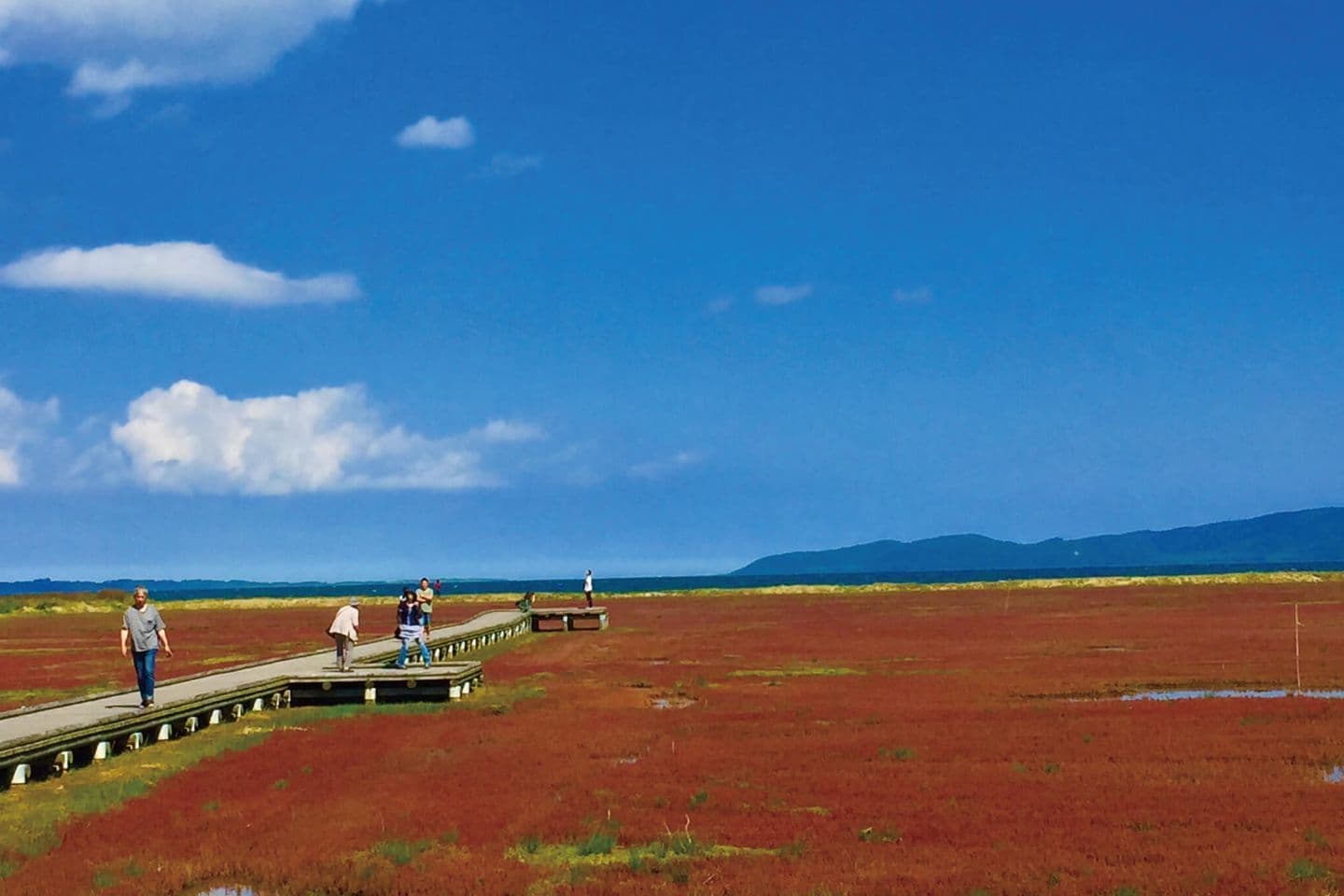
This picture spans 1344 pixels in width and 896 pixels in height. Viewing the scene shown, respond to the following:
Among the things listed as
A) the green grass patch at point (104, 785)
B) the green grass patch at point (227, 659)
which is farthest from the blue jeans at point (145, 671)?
the green grass patch at point (227, 659)

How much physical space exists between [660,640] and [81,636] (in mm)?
33818

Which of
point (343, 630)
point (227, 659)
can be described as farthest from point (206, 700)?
point (227, 659)

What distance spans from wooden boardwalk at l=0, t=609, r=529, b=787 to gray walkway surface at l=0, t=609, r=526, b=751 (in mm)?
19

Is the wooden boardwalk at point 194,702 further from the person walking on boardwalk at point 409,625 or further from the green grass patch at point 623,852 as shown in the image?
the green grass patch at point 623,852

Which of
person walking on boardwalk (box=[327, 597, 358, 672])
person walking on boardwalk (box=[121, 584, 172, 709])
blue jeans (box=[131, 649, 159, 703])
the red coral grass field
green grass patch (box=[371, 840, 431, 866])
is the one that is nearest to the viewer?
the red coral grass field

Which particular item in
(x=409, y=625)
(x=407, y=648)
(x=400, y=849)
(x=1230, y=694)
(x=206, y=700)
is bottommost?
(x=1230, y=694)

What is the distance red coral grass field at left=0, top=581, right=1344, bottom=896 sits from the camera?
43.2 ft

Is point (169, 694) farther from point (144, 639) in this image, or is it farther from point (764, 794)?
point (764, 794)

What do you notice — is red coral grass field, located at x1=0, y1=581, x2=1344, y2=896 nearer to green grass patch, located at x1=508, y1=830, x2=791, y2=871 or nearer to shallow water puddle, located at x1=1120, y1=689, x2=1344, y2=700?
green grass patch, located at x1=508, y1=830, x2=791, y2=871

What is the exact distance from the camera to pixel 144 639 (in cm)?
2302

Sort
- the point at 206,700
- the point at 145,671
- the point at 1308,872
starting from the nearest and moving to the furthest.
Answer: the point at 1308,872 < the point at 145,671 < the point at 206,700

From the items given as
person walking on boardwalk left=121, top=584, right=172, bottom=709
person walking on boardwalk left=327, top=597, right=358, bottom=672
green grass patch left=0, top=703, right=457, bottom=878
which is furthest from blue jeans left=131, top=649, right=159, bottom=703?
person walking on boardwalk left=327, top=597, right=358, bottom=672

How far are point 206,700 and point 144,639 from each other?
3.11 metres

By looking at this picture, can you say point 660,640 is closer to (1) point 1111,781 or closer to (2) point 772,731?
(2) point 772,731
